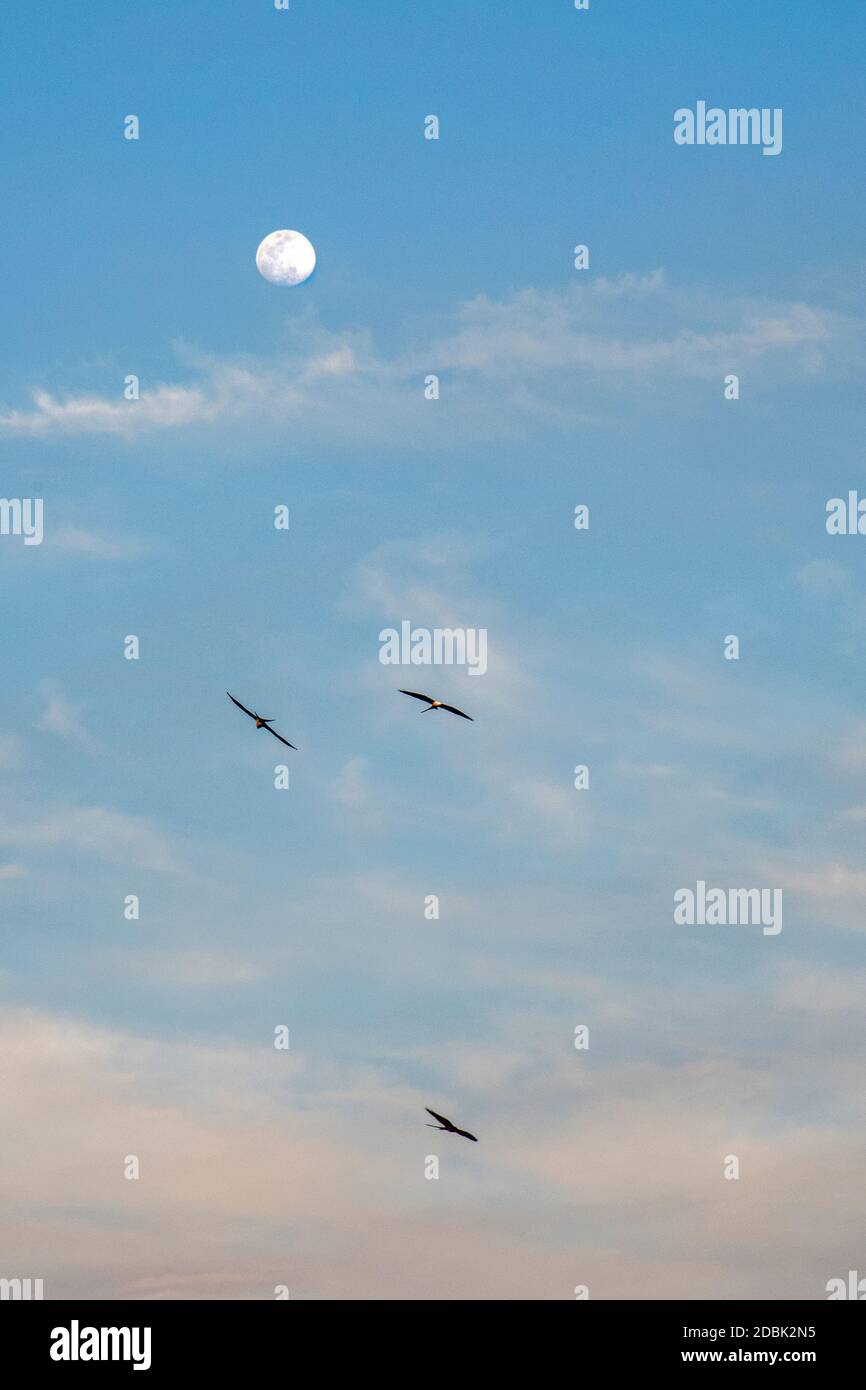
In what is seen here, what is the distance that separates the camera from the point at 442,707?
152250 mm
